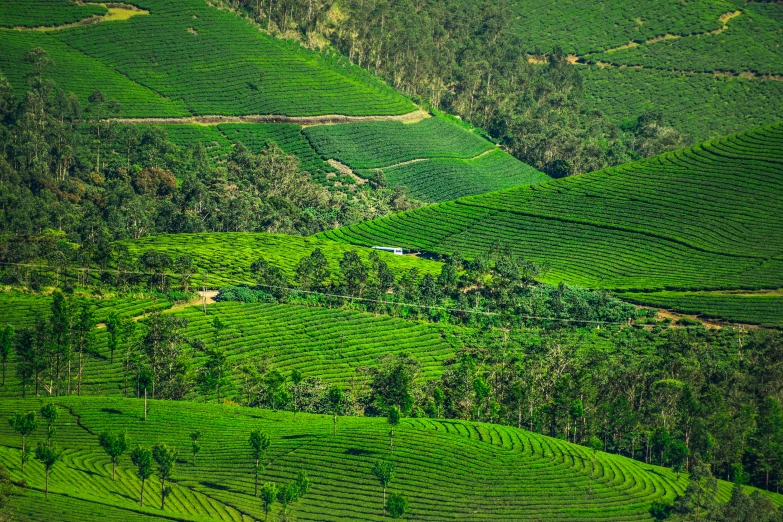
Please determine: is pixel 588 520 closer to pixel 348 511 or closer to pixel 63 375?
pixel 348 511

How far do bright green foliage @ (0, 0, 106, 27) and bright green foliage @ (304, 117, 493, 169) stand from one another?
38.2m

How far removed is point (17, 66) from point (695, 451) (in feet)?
351

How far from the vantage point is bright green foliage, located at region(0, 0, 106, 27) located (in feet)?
552

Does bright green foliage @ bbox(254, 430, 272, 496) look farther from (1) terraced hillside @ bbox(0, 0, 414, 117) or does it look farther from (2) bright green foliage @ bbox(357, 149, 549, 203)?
(1) terraced hillside @ bbox(0, 0, 414, 117)

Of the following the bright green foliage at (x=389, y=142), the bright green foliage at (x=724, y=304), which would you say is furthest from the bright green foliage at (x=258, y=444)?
the bright green foliage at (x=389, y=142)

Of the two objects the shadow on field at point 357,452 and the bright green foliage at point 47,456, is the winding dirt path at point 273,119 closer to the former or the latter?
the shadow on field at point 357,452

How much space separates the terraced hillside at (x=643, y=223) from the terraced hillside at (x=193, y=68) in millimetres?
35360

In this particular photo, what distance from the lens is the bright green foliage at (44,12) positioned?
168 meters

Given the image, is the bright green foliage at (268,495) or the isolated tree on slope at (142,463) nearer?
the bright green foliage at (268,495)

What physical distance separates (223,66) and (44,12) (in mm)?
26325

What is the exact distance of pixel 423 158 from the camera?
164 meters

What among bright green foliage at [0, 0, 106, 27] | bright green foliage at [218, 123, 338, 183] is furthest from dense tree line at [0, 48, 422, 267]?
bright green foliage at [0, 0, 106, 27]

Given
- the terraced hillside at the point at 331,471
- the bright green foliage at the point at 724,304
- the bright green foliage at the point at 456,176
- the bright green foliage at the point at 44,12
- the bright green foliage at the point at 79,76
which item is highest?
the bright green foliage at the point at 44,12

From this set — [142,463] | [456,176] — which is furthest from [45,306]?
[456,176]
